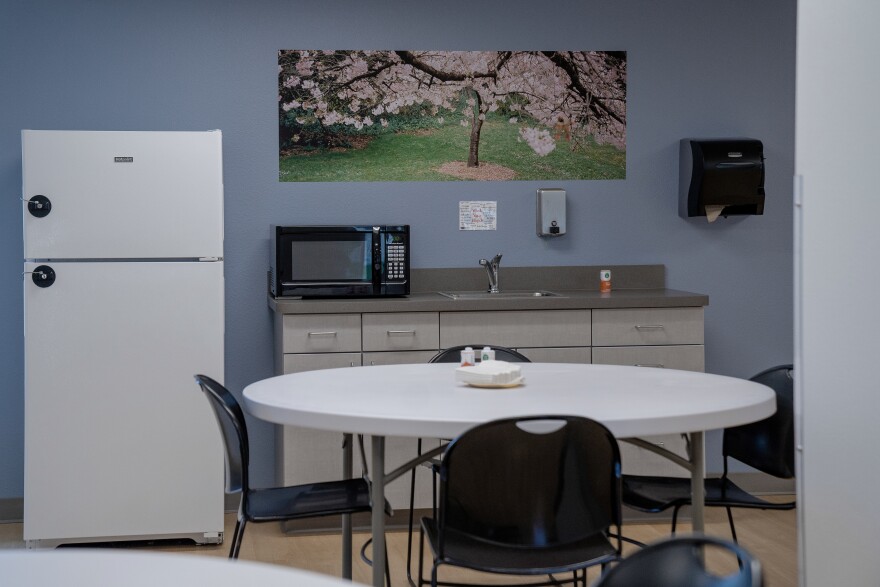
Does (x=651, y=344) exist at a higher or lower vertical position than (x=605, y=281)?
lower

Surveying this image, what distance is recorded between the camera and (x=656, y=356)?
14.4 ft

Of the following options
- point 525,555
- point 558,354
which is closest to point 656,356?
point 558,354

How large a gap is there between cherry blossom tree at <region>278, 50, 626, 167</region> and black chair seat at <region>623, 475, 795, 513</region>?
220 centimetres

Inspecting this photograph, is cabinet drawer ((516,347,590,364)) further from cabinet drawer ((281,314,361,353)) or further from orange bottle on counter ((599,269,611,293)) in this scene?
cabinet drawer ((281,314,361,353))

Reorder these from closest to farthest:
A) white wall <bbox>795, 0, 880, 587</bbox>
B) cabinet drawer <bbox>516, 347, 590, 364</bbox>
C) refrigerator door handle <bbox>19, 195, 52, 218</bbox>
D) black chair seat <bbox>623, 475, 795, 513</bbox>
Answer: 1. white wall <bbox>795, 0, 880, 587</bbox>
2. black chair seat <bbox>623, 475, 795, 513</bbox>
3. refrigerator door handle <bbox>19, 195, 52, 218</bbox>
4. cabinet drawer <bbox>516, 347, 590, 364</bbox>

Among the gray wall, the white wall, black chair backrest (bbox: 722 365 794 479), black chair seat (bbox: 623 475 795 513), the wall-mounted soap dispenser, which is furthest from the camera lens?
the wall-mounted soap dispenser

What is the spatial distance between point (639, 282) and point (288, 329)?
181 cm

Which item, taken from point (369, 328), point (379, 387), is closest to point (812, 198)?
point (379, 387)

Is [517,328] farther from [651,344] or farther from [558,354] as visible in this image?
[651,344]

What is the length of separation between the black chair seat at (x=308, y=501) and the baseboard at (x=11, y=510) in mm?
2147

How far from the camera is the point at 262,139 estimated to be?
15.4 feet

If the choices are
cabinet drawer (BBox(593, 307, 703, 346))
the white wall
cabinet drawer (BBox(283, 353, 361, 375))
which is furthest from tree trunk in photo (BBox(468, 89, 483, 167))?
the white wall

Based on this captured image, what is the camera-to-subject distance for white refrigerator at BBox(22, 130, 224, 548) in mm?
4047

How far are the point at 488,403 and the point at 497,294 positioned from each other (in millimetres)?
2218
